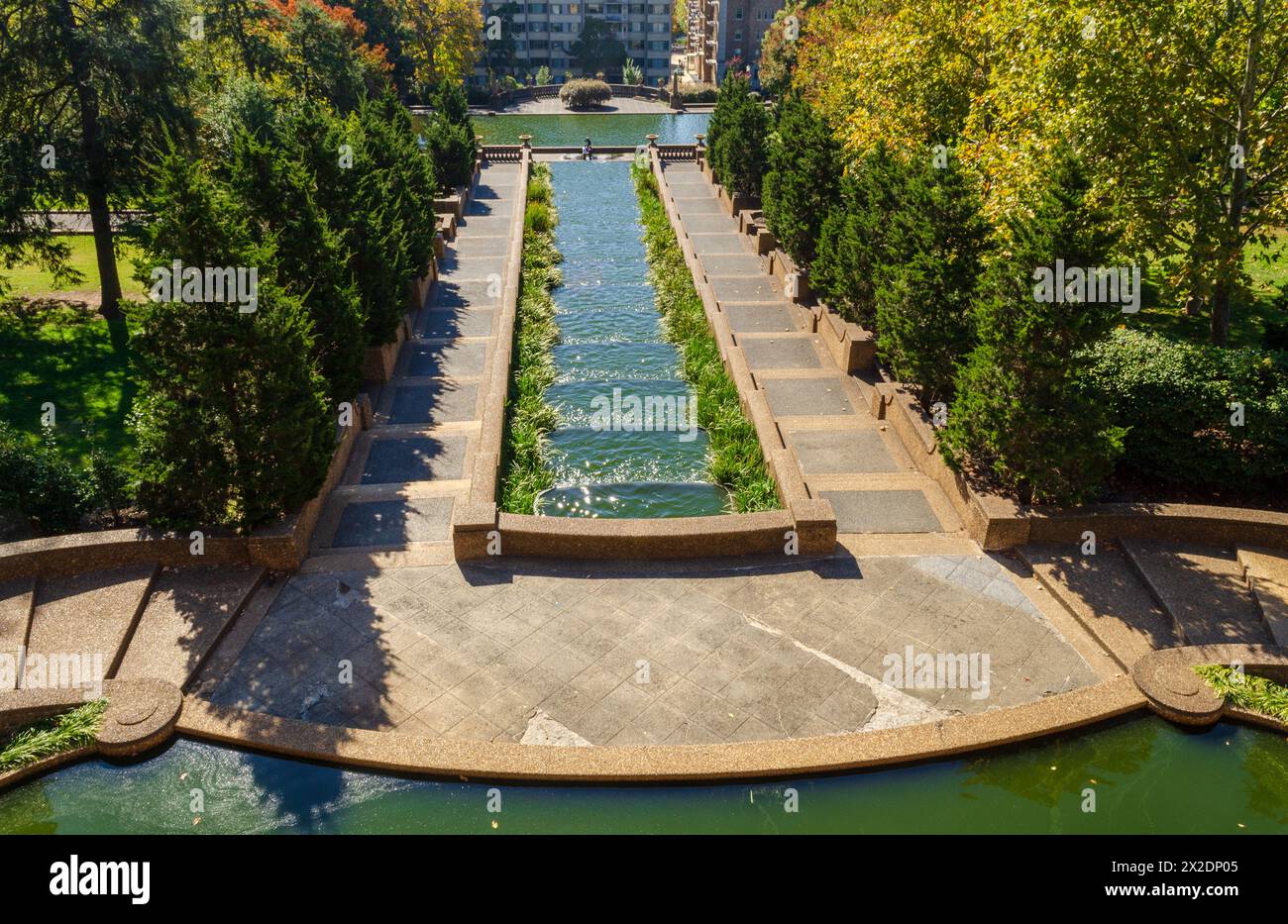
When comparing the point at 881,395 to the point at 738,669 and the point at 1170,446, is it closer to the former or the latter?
the point at 1170,446

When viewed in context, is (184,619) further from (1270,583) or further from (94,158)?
(1270,583)

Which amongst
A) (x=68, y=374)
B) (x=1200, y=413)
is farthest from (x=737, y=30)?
(x=1200, y=413)

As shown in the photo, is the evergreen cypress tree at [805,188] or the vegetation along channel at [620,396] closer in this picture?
the vegetation along channel at [620,396]

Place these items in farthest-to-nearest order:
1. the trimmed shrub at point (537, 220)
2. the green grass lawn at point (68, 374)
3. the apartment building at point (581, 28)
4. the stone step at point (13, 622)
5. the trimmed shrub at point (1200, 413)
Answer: the apartment building at point (581, 28)
the trimmed shrub at point (537, 220)
the green grass lawn at point (68, 374)
the trimmed shrub at point (1200, 413)
the stone step at point (13, 622)

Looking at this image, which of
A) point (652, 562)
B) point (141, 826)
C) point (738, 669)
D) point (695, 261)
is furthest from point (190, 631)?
point (695, 261)

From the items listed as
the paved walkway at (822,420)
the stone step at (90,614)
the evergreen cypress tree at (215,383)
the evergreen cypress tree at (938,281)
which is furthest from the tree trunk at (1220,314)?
the stone step at (90,614)

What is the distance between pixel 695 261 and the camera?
Result: 27234 millimetres

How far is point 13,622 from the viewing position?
11.1 m

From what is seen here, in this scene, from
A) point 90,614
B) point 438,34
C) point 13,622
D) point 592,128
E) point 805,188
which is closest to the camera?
point 13,622

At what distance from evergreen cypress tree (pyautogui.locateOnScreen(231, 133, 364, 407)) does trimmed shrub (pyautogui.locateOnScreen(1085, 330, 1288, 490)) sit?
1295cm

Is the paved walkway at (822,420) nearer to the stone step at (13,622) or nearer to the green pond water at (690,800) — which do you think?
the green pond water at (690,800)

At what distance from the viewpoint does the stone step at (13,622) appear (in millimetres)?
10383

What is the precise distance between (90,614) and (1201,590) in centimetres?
1547

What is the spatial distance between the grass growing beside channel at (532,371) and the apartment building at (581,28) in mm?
87189
